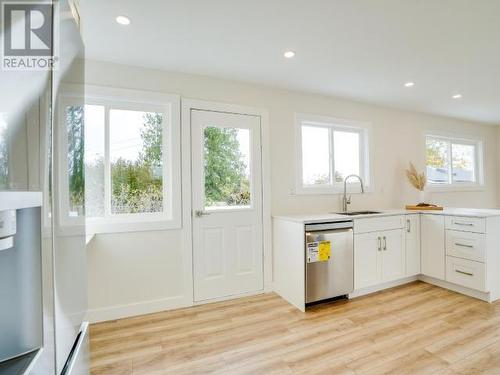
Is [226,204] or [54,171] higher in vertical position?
[54,171]

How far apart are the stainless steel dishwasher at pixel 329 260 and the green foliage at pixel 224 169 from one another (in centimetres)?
92

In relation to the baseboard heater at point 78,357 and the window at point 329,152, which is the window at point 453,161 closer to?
the window at point 329,152

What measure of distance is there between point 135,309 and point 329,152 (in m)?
3.07

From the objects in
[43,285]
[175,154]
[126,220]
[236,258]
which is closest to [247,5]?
[175,154]

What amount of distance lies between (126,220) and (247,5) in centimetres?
219

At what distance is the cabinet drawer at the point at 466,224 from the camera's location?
111 inches

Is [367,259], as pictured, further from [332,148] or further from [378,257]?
[332,148]

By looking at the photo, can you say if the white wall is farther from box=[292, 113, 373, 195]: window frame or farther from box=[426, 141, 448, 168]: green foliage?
box=[426, 141, 448, 168]: green foliage

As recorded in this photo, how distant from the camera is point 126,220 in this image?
2.62 metres

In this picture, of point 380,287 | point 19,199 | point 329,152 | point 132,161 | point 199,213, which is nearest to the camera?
point 19,199

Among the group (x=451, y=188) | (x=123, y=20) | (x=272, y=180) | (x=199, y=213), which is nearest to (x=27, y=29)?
(x=123, y=20)

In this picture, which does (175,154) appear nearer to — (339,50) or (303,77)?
(303,77)

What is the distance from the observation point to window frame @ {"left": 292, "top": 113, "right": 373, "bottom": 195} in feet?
11.1

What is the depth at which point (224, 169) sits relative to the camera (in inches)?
119
